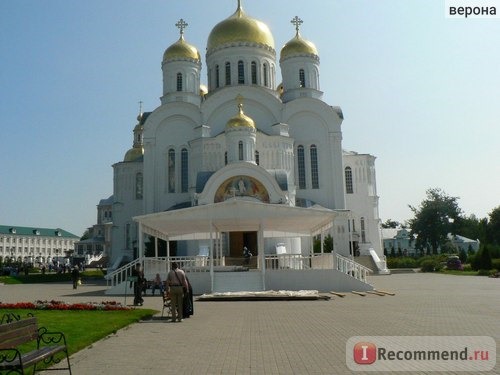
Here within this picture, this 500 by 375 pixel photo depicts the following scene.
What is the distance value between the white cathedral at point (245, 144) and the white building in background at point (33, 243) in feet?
228

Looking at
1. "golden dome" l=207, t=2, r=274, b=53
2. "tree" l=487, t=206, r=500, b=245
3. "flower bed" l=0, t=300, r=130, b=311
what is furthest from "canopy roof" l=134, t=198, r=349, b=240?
"tree" l=487, t=206, r=500, b=245

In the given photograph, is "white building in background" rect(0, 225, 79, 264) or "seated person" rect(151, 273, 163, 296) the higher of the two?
"white building in background" rect(0, 225, 79, 264)

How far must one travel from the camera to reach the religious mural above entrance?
28906mm

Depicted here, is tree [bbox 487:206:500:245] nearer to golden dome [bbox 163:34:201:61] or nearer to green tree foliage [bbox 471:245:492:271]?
green tree foliage [bbox 471:245:492:271]

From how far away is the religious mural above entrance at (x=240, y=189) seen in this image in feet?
94.8

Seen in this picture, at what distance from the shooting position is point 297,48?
38.8 metres

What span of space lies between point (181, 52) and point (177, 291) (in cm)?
2989

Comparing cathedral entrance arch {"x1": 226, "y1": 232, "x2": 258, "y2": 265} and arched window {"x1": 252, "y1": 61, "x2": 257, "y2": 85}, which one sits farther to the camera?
arched window {"x1": 252, "y1": 61, "x2": 257, "y2": 85}

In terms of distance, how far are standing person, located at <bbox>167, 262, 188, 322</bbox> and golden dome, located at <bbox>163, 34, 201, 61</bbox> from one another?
29.2 m

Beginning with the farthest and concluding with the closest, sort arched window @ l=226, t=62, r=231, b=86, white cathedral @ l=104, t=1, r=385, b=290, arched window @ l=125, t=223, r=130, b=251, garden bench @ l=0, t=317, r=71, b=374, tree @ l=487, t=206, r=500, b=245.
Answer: tree @ l=487, t=206, r=500, b=245 → arched window @ l=125, t=223, r=130, b=251 → arched window @ l=226, t=62, r=231, b=86 → white cathedral @ l=104, t=1, r=385, b=290 → garden bench @ l=0, t=317, r=71, b=374

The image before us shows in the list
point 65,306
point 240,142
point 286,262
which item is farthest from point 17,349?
point 240,142

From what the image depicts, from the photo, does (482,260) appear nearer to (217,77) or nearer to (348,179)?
(348,179)

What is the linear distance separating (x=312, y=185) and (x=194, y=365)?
97.0 feet

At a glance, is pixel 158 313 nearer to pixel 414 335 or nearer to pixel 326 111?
pixel 414 335
